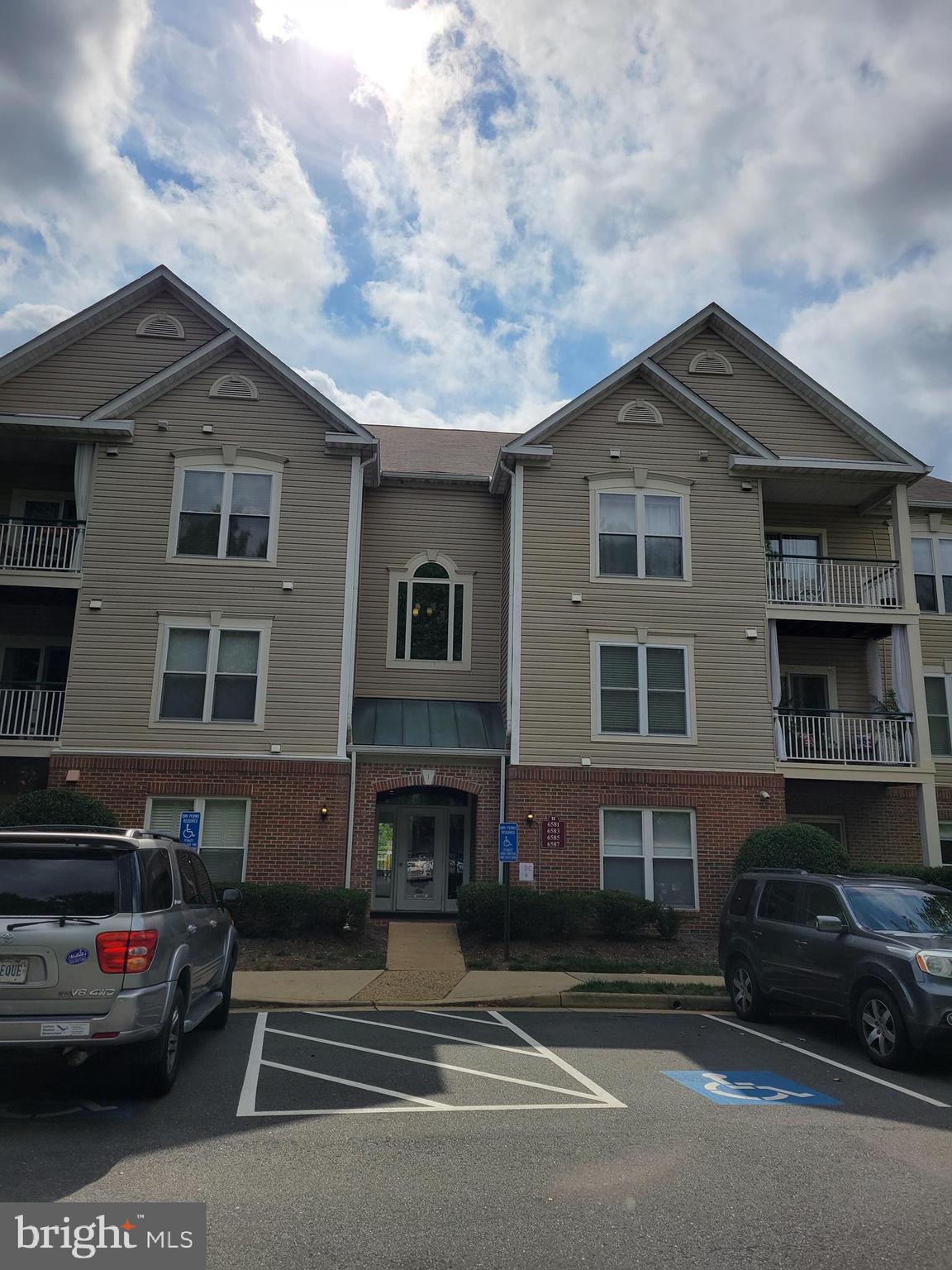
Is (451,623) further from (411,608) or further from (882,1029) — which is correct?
(882,1029)

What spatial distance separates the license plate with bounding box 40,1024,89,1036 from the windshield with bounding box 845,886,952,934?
703 centimetres

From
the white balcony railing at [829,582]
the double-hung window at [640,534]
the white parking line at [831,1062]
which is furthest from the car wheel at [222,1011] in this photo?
the white balcony railing at [829,582]

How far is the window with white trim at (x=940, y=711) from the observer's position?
66.0ft

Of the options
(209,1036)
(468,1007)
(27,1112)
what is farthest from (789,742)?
(27,1112)

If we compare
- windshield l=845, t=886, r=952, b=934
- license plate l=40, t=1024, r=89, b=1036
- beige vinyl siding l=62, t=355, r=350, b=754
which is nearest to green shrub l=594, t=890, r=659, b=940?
Result: beige vinyl siding l=62, t=355, r=350, b=754

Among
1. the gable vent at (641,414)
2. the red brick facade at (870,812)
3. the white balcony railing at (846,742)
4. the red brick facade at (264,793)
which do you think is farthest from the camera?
the gable vent at (641,414)

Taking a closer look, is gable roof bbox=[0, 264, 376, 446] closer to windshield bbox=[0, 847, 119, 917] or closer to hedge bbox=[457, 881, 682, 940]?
hedge bbox=[457, 881, 682, 940]

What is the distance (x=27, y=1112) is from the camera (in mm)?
6195

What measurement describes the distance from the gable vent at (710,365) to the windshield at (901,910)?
12.9m

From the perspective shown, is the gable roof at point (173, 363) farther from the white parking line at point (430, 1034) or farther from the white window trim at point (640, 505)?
the white parking line at point (430, 1034)

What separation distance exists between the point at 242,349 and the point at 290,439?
7.06ft

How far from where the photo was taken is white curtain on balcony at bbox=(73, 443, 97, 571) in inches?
698

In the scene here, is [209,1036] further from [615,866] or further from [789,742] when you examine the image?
[789,742]

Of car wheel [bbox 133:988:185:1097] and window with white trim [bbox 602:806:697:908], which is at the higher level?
window with white trim [bbox 602:806:697:908]
